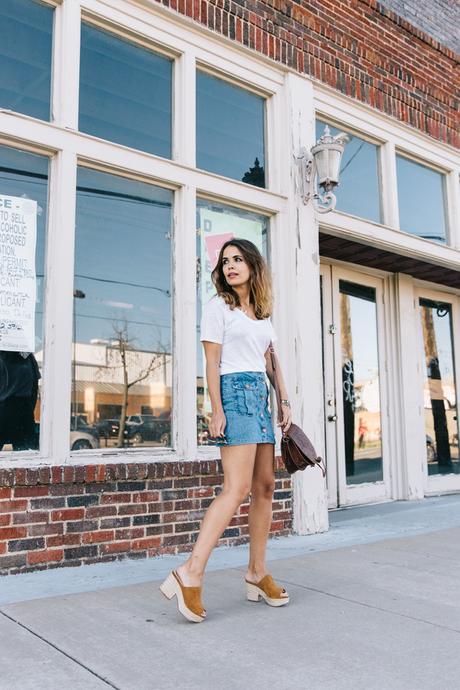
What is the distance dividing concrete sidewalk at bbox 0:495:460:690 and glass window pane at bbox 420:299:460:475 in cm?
331

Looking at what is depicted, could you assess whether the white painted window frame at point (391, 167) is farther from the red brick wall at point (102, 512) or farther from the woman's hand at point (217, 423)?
the woman's hand at point (217, 423)

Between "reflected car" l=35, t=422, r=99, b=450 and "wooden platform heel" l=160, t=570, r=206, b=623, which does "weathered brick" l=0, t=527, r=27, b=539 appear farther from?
"wooden platform heel" l=160, t=570, r=206, b=623

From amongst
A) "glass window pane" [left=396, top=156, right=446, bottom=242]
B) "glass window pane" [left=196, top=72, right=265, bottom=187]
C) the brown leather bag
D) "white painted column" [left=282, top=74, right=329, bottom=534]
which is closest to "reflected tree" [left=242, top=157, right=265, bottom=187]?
"glass window pane" [left=196, top=72, right=265, bottom=187]

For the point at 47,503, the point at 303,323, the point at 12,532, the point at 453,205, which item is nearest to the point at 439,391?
the point at 453,205

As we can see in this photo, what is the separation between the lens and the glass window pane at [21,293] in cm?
403

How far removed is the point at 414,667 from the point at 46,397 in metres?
2.65

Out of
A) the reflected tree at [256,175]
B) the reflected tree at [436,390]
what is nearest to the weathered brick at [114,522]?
the reflected tree at [256,175]

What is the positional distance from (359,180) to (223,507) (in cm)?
456

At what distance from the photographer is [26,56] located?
4445 mm

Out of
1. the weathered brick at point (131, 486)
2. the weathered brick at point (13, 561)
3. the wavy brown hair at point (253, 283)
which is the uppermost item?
the wavy brown hair at point (253, 283)

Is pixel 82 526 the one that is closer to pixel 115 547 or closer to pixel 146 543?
pixel 115 547

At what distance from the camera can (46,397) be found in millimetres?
4133

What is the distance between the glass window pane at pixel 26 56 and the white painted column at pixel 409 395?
444cm

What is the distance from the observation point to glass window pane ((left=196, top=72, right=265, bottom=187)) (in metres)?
5.34
